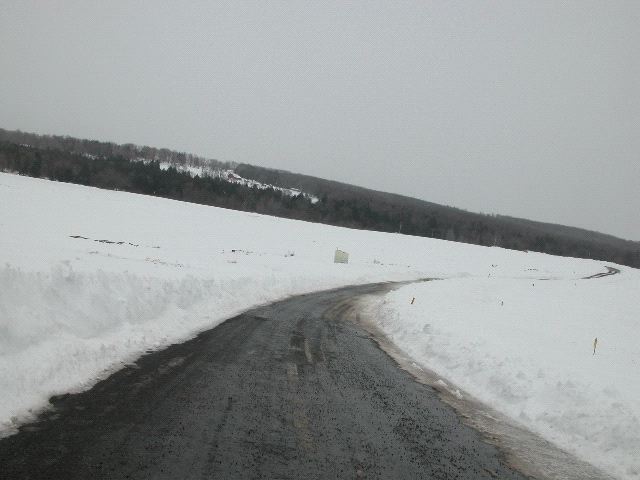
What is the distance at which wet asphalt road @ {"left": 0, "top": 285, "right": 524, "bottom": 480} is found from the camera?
4164 mm

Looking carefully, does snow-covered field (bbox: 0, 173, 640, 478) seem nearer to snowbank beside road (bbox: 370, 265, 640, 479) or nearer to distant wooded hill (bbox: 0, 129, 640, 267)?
snowbank beside road (bbox: 370, 265, 640, 479)

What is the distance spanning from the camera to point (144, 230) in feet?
145

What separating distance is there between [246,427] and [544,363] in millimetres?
7408

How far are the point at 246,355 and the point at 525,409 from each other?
512 centimetres

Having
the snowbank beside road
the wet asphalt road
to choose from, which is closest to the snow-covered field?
the snowbank beside road

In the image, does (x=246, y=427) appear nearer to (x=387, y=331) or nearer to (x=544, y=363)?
(x=544, y=363)

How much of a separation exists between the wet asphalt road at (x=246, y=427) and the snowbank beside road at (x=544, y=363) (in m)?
1.59

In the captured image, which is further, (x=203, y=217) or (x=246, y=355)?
(x=203, y=217)

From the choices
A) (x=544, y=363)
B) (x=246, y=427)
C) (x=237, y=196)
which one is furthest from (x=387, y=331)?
(x=237, y=196)

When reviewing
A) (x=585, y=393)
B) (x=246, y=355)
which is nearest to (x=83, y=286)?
(x=246, y=355)

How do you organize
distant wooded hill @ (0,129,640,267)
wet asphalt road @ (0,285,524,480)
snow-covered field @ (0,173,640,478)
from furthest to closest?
distant wooded hill @ (0,129,640,267), snow-covered field @ (0,173,640,478), wet asphalt road @ (0,285,524,480)

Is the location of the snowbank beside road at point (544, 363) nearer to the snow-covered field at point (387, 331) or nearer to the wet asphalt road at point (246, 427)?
the snow-covered field at point (387, 331)

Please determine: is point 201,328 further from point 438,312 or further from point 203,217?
point 203,217

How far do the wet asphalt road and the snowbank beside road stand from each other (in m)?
1.59
